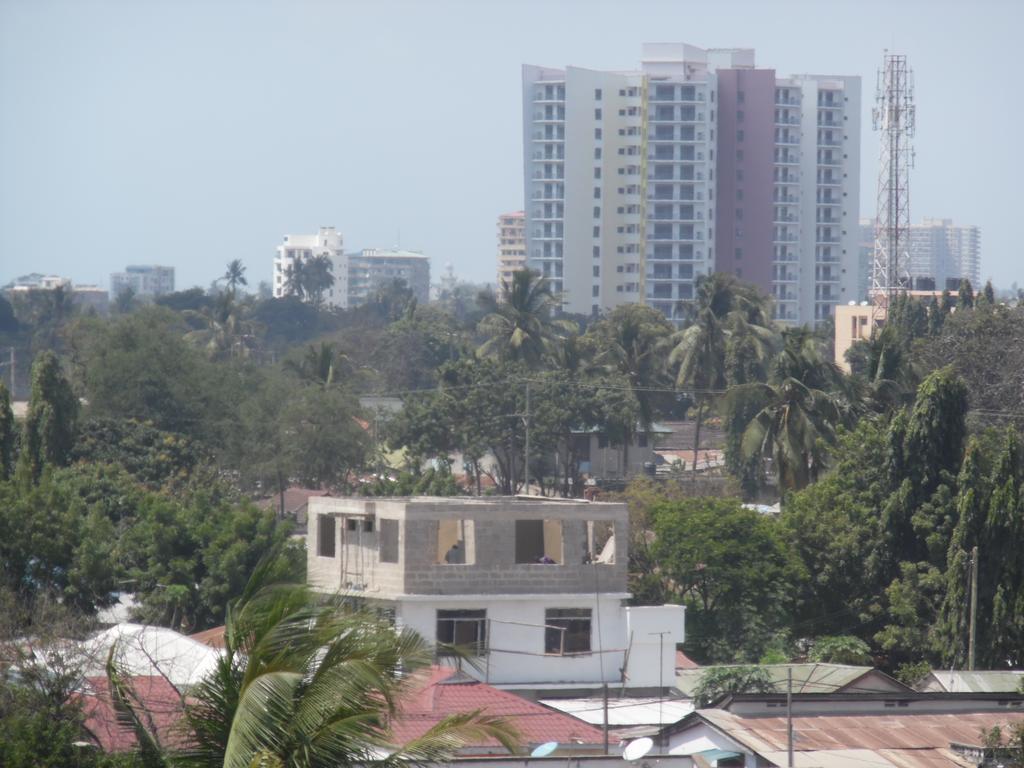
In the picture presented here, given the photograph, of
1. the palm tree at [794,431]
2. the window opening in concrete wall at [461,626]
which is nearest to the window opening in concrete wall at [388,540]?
the window opening in concrete wall at [461,626]

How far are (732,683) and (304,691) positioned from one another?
15457 mm

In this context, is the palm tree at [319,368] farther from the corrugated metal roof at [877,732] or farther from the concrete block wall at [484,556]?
the corrugated metal roof at [877,732]

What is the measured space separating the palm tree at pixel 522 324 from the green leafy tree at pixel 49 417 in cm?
2618

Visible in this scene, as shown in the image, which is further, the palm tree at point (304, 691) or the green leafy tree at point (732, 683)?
the green leafy tree at point (732, 683)

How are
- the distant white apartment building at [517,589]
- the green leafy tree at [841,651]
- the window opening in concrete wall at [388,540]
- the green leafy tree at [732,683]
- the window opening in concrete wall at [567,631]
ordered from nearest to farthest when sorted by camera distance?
1. the green leafy tree at [732,683]
2. the distant white apartment building at [517,589]
3. the window opening in concrete wall at [567,631]
4. the window opening in concrete wall at [388,540]
5. the green leafy tree at [841,651]

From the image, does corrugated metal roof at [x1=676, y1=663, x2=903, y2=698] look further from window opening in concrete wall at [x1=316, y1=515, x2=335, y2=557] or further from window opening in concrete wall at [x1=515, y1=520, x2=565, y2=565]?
window opening in concrete wall at [x1=316, y1=515, x2=335, y2=557]

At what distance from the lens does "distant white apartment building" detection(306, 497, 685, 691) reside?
2777 centimetres

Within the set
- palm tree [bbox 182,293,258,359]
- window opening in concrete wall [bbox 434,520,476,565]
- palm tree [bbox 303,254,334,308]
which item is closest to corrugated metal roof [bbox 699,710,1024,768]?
window opening in concrete wall [bbox 434,520,476,565]

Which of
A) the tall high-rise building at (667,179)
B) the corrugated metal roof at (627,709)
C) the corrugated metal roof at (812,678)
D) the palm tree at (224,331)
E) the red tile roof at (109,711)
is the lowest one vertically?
the corrugated metal roof at (627,709)

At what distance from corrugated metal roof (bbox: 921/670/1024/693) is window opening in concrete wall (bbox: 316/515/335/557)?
33.5ft

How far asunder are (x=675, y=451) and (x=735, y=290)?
28.9 feet

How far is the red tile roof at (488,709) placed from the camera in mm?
20234

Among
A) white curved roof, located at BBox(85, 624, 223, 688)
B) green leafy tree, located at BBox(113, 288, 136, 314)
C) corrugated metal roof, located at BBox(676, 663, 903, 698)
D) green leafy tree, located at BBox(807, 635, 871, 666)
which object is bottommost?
green leafy tree, located at BBox(807, 635, 871, 666)

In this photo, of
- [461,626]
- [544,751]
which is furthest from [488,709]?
[461,626]
